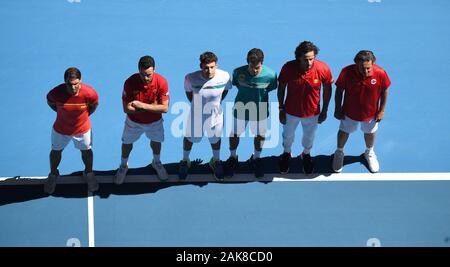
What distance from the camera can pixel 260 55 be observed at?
727cm

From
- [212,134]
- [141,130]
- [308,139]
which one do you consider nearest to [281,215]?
[308,139]

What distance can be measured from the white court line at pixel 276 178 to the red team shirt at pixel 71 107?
1013 millimetres

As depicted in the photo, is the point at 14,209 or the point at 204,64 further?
the point at 14,209

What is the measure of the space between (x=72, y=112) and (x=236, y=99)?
83.2 inches

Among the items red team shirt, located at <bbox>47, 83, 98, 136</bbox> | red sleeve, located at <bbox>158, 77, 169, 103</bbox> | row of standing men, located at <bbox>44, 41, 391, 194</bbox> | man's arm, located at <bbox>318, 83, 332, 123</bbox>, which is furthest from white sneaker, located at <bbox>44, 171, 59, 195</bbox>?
man's arm, located at <bbox>318, 83, 332, 123</bbox>

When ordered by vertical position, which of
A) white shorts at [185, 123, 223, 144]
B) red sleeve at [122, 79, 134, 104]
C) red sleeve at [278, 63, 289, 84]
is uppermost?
red sleeve at [278, 63, 289, 84]

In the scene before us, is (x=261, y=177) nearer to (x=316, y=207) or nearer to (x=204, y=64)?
(x=316, y=207)

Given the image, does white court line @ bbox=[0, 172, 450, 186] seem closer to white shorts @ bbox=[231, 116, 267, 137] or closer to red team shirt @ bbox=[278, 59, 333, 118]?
white shorts @ bbox=[231, 116, 267, 137]

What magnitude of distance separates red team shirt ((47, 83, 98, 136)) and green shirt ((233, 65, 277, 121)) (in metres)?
1.86

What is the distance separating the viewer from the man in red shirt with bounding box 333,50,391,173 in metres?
7.45

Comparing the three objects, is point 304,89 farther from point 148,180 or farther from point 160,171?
point 148,180

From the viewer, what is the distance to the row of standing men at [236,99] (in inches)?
289
